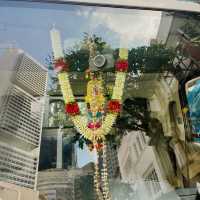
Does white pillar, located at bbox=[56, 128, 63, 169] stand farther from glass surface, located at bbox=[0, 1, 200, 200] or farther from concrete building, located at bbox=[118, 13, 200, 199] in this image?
concrete building, located at bbox=[118, 13, 200, 199]

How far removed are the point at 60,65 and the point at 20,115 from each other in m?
0.34

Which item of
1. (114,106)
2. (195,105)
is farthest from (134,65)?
(195,105)

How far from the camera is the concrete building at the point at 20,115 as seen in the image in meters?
1.82

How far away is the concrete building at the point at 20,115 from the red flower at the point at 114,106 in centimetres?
36

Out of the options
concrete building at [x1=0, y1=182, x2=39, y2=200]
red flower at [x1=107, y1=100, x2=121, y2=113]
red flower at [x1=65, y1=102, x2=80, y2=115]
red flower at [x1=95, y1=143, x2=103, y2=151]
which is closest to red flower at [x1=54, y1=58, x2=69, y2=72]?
red flower at [x1=65, y1=102, x2=80, y2=115]

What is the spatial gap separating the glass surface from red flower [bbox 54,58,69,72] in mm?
19

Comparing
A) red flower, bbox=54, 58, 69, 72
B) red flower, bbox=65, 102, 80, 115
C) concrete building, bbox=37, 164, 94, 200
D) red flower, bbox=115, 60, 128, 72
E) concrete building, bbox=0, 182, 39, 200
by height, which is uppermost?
red flower, bbox=115, 60, 128, 72

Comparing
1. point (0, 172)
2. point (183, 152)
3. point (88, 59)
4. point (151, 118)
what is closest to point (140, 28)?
point (88, 59)

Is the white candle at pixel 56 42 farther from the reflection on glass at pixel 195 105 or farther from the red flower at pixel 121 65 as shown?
the reflection on glass at pixel 195 105

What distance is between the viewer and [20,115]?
200 cm

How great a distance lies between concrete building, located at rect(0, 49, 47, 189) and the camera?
1.82 metres

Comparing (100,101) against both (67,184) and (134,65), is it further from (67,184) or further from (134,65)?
(67,184)

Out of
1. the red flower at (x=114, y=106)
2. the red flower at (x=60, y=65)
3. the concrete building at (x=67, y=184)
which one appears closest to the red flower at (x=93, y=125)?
the red flower at (x=114, y=106)

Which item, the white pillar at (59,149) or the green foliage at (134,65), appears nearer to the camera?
the white pillar at (59,149)
